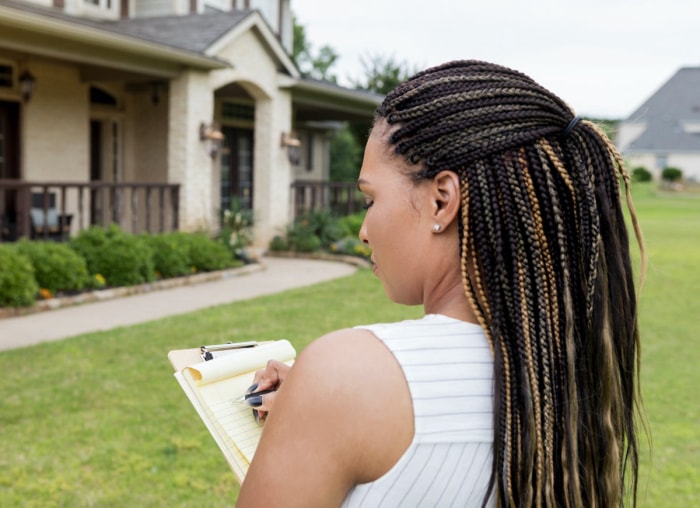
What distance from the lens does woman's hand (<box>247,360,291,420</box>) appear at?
54.2 inches

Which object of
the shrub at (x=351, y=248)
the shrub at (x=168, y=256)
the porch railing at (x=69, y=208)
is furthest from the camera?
the shrub at (x=351, y=248)

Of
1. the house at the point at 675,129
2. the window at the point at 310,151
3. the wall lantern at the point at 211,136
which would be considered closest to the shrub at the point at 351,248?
the wall lantern at the point at 211,136

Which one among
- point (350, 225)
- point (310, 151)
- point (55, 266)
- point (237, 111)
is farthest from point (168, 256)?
point (310, 151)

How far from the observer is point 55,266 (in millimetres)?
9680

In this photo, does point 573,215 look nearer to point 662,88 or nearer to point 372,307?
point 372,307

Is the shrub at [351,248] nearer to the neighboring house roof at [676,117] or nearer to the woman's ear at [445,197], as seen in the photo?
the woman's ear at [445,197]

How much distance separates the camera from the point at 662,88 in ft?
217

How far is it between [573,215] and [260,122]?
14.9m

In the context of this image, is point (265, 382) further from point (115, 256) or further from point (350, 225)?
point (350, 225)

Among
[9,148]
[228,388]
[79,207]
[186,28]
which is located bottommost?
[79,207]

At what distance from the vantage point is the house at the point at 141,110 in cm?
1186

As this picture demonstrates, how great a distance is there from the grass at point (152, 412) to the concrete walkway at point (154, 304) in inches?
20.0

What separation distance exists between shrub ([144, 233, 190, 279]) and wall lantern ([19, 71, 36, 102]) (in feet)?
10.3

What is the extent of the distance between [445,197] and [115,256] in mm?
10021
